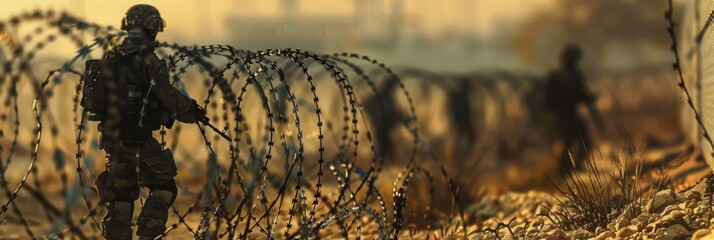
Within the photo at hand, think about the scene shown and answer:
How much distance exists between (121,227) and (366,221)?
5608 mm

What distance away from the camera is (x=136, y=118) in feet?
21.6

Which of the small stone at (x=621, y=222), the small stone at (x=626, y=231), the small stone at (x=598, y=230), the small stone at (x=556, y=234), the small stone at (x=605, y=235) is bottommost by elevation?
the small stone at (x=556, y=234)

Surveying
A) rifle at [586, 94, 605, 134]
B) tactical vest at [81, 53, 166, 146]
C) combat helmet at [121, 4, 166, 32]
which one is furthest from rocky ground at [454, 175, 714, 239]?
rifle at [586, 94, 605, 134]

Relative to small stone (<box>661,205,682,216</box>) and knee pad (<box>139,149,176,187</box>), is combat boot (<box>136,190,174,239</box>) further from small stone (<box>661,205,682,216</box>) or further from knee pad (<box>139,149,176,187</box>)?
small stone (<box>661,205,682,216</box>)

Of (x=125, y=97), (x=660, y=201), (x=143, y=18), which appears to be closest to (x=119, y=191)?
(x=125, y=97)

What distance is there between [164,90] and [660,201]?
3.87 meters

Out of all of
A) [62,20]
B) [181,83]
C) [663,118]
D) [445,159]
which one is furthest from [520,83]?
[62,20]

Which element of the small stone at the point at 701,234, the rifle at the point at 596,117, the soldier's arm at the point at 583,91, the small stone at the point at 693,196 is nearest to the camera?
the small stone at the point at 701,234

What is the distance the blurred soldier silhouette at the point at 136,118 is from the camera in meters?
6.54

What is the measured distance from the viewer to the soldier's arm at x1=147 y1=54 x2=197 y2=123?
255 inches

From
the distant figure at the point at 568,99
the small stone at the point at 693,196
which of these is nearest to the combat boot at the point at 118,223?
the small stone at the point at 693,196

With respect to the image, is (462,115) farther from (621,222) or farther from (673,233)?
(673,233)

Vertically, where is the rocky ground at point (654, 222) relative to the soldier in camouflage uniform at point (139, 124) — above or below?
below

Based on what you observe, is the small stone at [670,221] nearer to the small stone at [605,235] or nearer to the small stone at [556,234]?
the small stone at [605,235]
